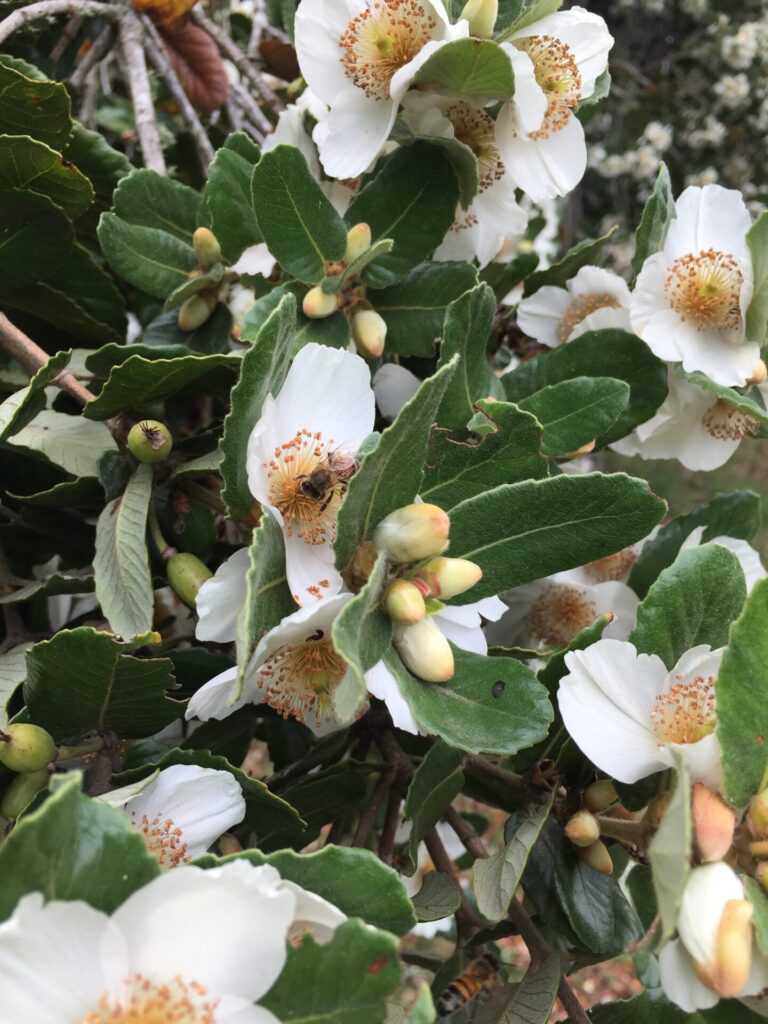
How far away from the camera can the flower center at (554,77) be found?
0.86 metres

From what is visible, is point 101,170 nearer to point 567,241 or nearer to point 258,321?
point 258,321

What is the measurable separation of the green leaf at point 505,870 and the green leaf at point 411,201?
20.6 inches

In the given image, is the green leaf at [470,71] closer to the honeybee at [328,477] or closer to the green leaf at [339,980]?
the honeybee at [328,477]

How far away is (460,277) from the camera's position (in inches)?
35.8

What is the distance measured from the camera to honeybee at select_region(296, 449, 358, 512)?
2.35ft

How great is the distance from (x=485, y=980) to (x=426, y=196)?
0.89 metres

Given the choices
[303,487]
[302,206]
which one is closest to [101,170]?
[302,206]

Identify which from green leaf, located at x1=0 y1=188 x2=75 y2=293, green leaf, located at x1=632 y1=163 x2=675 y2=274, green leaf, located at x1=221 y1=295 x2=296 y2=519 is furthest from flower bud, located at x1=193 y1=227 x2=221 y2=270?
green leaf, located at x1=632 y1=163 x2=675 y2=274

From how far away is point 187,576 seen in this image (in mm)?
824

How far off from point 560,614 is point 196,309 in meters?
0.58

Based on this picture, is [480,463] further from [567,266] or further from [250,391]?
[567,266]

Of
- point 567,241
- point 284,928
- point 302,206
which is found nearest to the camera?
point 284,928

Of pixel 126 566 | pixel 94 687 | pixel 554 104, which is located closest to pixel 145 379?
pixel 126 566

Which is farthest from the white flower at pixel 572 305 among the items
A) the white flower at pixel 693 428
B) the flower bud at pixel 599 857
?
the flower bud at pixel 599 857
